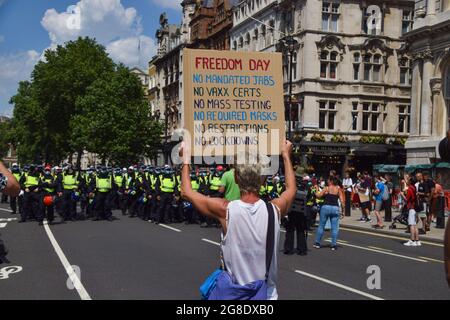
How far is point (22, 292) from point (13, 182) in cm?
473

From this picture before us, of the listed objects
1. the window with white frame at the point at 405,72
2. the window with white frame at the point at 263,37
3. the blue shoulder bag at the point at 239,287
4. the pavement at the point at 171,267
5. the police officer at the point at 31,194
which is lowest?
the pavement at the point at 171,267

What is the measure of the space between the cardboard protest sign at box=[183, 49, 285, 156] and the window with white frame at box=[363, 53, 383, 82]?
127 feet

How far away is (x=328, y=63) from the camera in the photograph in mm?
43562

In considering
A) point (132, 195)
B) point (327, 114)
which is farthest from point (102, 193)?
point (327, 114)

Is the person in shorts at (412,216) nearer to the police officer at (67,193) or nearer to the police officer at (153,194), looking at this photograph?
the police officer at (153,194)

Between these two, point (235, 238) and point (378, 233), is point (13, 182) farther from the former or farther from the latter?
point (378, 233)

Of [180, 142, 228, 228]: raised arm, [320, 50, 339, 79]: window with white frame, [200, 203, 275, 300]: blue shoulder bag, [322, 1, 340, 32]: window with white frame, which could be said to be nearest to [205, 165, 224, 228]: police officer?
[180, 142, 228, 228]: raised arm

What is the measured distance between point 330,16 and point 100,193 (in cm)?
2820

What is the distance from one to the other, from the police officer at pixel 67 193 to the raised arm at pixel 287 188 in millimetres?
15795

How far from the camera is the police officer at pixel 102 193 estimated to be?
20.4m

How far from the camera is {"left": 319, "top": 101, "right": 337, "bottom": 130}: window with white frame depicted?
43.4 metres

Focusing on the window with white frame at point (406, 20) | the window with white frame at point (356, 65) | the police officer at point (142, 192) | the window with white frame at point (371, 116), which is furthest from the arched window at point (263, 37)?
the police officer at point (142, 192)

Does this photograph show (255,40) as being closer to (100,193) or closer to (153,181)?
(153,181)

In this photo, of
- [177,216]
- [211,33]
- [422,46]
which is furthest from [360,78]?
[177,216]
